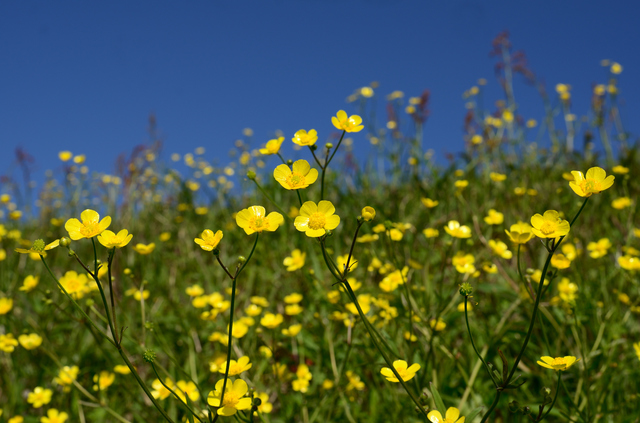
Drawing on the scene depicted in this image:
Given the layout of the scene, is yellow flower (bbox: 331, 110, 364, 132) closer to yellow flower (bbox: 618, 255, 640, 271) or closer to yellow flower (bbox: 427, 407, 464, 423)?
yellow flower (bbox: 427, 407, 464, 423)

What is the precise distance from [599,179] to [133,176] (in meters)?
3.65

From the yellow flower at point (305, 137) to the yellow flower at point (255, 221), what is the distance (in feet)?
0.95

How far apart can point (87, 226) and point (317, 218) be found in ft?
1.81

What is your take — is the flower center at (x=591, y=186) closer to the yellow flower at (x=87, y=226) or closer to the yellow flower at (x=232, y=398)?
the yellow flower at (x=232, y=398)

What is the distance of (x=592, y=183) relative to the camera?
942 mm

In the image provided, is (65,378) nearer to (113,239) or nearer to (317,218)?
(113,239)

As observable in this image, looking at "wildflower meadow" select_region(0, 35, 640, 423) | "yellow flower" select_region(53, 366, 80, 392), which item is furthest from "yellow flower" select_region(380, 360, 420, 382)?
"yellow flower" select_region(53, 366, 80, 392)

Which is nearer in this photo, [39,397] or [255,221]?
[255,221]

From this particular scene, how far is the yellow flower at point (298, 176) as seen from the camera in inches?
42.6

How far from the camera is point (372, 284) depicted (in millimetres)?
2453

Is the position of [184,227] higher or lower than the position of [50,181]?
lower

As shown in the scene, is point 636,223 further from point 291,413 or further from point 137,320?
point 137,320

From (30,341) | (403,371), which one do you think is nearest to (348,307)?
(403,371)

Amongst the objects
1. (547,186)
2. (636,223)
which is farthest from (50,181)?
(636,223)
